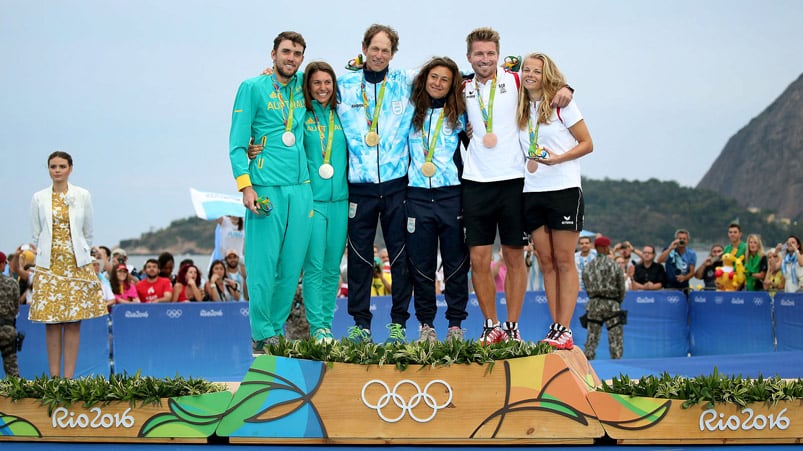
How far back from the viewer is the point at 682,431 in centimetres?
444

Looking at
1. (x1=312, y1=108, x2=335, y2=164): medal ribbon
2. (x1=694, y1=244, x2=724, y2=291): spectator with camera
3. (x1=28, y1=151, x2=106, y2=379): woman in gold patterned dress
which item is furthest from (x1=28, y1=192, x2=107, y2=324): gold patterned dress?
(x1=694, y1=244, x2=724, y2=291): spectator with camera

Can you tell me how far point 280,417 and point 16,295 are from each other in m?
4.85

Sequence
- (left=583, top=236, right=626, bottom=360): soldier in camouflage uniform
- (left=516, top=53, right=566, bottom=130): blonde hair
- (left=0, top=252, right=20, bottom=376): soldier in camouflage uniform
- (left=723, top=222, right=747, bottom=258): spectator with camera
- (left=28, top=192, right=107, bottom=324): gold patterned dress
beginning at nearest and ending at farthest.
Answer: (left=516, top=53, right=566, bottom=130): blonde hair → (left=28, top=192, right=107, bottom=324): gold patterned dress → (left=0, top=252, right=20, bottom=376): soldier in camouflage uniform → (left=583, top=236, right=626, bottom=360): soldier in camouflage uniform → (left=723, top=222, right=747, bottom=258): spectator with camera

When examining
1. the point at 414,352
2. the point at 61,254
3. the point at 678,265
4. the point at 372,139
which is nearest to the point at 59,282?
the point at 61,254

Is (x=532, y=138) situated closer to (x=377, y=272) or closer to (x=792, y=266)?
(x=377, y=272)

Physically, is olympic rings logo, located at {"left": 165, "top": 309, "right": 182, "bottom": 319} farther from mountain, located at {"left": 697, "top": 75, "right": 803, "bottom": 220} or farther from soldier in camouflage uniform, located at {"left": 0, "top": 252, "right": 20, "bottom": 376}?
mountain, located at {"left": 697, "top": 75, "right": 803, "bottom": 220}

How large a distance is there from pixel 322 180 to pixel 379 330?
15.8 ft

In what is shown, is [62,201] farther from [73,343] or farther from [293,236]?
[293,236]

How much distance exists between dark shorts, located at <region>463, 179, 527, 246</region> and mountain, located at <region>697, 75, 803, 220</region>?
3586 centimetres

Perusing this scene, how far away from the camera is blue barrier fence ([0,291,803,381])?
950 cm

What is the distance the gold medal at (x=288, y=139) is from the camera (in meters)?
5.61

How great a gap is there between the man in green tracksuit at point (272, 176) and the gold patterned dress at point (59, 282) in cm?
171

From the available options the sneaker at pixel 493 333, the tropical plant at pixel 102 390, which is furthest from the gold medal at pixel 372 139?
the tropical plant at pixel 102 390

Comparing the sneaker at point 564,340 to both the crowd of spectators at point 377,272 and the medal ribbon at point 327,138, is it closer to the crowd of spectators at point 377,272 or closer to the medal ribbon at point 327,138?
the medal ribbon at point 327,138
